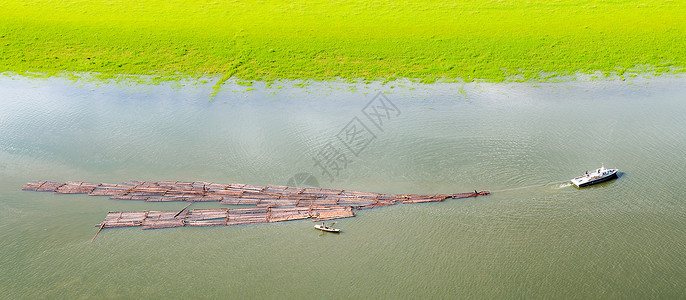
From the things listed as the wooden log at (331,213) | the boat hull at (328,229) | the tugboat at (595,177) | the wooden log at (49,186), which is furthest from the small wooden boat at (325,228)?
the wooden log at (49,186)

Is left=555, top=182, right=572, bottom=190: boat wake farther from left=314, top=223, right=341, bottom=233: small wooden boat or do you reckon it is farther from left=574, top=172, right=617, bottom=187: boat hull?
left=314, top=223, right=341, bottom=233: small wooden boat

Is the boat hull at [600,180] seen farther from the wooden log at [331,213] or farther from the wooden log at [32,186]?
the wooden log at [32,186]

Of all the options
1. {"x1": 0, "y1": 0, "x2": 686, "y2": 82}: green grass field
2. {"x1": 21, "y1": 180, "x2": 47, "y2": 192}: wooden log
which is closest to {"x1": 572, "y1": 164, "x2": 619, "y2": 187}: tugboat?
{"x1": 0, "y1": 0, "x2": 686, "y2": 82}: green grass field

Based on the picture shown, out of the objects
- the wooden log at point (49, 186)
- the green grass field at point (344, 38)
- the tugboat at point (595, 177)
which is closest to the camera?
the tugboat at point (595, 177)

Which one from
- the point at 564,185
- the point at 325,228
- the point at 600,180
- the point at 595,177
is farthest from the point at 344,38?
the point at 600,180

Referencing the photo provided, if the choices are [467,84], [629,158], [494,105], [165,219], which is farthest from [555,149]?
[165,219]

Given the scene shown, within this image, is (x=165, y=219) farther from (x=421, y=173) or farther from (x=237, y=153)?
(x=421, y=173)
